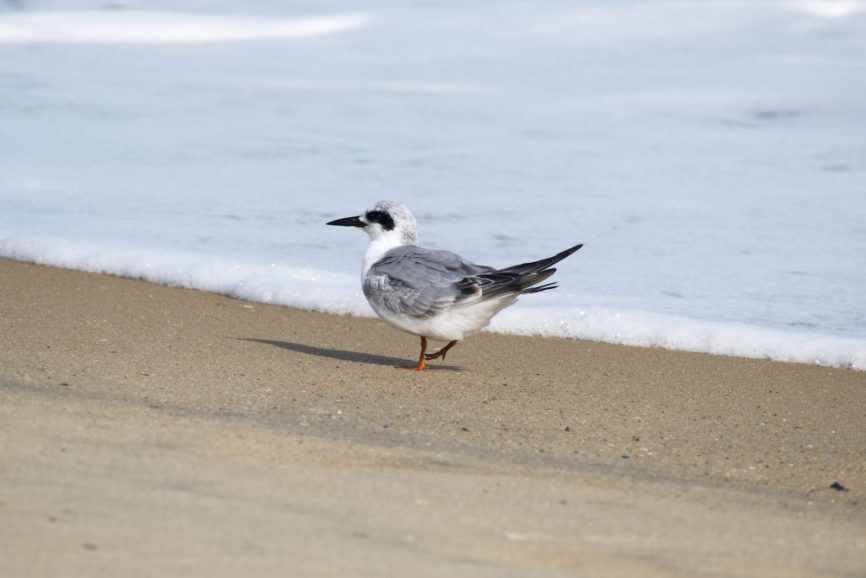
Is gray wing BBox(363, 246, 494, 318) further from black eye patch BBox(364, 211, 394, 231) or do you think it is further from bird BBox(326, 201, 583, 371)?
black eye patch BBox(364, 211, 394, 231)

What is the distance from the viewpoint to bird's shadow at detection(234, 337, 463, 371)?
5.58m

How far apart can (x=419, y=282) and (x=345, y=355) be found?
53 cm

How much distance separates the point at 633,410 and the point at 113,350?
203cm

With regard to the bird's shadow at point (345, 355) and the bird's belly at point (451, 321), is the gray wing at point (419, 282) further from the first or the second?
the bird's shadow at point (345, 355)

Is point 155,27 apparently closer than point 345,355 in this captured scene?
No

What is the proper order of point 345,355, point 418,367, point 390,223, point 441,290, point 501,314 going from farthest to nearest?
point 501,314, point 390,223, point 345,355, point 418,367, point 441,290

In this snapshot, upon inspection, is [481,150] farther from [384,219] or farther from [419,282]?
[419,282]

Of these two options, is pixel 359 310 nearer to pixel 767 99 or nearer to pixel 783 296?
pixel 783 296

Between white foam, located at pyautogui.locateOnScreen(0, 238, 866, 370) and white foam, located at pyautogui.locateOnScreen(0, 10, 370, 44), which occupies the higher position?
white foam, located at pyautogui.locateOnScreen(0, 10, 370, 44)

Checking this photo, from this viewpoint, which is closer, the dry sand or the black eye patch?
the dry sand

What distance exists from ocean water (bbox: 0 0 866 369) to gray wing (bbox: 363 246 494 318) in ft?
3.30

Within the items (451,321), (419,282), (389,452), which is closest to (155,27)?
(419,282)

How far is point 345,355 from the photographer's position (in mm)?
5688

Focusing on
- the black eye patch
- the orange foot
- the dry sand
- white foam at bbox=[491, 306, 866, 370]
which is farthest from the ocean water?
the orange foot
